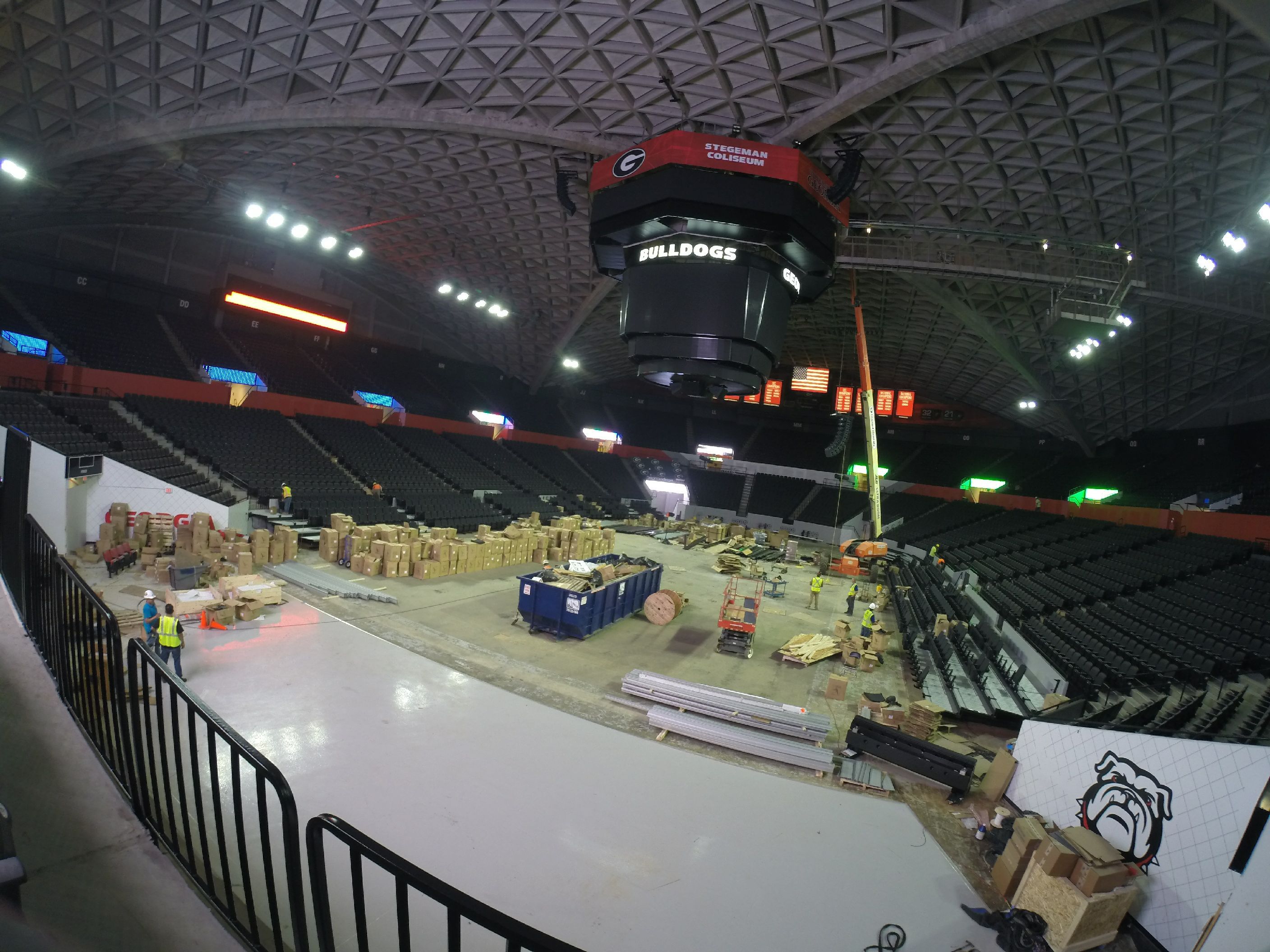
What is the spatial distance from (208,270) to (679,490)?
1251 inches

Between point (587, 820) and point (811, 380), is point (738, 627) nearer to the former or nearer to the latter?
point (587, 820)

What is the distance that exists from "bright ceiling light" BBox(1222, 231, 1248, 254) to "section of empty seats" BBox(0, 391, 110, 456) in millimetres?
28438

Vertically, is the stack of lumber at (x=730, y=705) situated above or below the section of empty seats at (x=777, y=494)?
below

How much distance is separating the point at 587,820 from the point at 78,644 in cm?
490

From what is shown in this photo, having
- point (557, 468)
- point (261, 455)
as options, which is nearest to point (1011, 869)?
point (261, 455)

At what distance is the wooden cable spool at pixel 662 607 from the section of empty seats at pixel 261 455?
1212 centimetres

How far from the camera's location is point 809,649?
13508 millimetres

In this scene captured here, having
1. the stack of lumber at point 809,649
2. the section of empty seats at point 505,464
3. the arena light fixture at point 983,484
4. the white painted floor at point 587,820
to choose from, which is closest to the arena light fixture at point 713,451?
the section of empty seats at point 505,464

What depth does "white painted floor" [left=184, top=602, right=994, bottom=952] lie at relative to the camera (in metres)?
5.26

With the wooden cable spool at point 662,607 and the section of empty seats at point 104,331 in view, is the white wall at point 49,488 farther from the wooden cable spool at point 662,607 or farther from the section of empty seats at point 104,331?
the wooden cable spool at point 662,607

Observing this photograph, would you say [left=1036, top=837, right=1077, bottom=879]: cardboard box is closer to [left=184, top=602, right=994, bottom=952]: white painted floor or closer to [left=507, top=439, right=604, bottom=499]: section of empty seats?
[left=184, top=602, right=994, bottom=952]: white painted floor

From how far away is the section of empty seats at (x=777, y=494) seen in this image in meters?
42.0

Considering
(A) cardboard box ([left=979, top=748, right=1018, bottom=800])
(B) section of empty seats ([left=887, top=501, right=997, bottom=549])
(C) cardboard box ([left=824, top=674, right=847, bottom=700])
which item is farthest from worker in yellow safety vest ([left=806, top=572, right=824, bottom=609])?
(B) section of empty seats ([left=887, top=501, right=997, bottom=549])

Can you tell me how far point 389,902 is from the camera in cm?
483
